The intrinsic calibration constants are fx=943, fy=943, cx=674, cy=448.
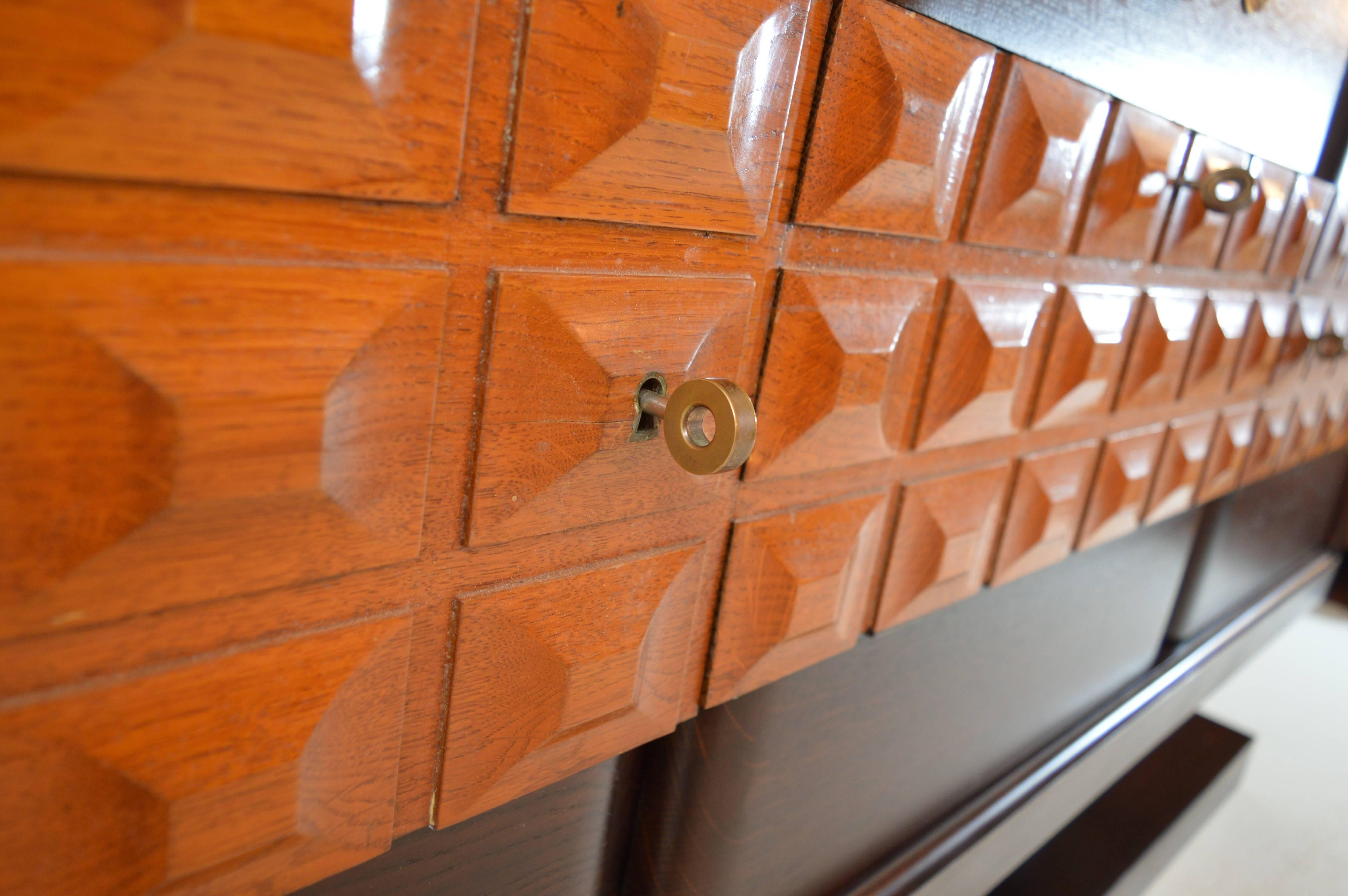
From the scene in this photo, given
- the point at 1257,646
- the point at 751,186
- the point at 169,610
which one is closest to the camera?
the point at 169,610

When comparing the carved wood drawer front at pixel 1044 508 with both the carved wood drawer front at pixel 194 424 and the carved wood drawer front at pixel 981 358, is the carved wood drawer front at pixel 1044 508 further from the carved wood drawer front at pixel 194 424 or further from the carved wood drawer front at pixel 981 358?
the carved wood drawer front at pixel 194 424

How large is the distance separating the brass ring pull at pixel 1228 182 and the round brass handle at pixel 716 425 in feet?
1.35

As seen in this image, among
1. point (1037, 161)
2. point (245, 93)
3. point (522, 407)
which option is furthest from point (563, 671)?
point (1037, 161)

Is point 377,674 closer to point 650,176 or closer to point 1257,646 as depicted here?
point 650,176

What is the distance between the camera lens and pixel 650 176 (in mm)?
283

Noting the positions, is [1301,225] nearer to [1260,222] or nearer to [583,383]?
[1260,222]

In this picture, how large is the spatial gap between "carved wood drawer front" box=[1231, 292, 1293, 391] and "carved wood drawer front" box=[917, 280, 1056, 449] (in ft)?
1.17

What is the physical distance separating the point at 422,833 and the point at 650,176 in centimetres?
24

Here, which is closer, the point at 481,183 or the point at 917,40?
the point at 481,183

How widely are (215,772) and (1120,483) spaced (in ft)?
1.97

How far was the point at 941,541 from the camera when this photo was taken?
50cm

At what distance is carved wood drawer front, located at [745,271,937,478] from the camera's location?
36 centimetres

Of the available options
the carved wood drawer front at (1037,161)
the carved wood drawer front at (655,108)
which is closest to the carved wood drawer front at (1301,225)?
the carved wood drawer front at (1037,161)

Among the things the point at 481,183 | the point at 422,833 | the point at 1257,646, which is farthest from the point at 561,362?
the point at 1257,646
